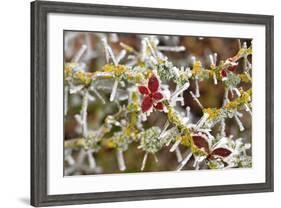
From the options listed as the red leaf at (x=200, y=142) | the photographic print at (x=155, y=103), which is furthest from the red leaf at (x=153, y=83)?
the red leaf at (x=200, y=142)

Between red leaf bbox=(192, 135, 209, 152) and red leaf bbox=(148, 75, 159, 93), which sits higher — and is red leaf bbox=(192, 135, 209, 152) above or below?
below

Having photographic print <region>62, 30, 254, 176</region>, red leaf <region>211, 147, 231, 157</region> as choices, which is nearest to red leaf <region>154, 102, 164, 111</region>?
photographic print <region>62, 30, 254, 176</region>

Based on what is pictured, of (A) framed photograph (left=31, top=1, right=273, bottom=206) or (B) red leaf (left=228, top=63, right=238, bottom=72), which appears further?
(B) red leaf (left=228, top=63, right=238, bottom=72)

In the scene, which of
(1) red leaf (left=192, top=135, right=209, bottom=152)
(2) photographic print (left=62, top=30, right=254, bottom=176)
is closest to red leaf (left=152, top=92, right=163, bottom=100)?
(2) photographic print (left=62, top=30, right=254, bottom=176)

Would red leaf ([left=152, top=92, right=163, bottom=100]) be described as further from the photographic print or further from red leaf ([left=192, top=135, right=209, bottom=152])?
red leaf ([left=192, top=135, right=209, bottom=152])

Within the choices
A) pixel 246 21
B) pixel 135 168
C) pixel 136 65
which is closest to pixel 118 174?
pixel 135 168

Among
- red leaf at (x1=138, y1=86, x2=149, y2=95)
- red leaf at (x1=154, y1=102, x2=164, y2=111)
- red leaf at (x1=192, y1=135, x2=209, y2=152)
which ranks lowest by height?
red leaf at (x1=192, y1=135, x2=209, y2=152)

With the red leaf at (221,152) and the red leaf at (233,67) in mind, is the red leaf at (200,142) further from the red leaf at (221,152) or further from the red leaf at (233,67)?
the red leaf at (233,67)
